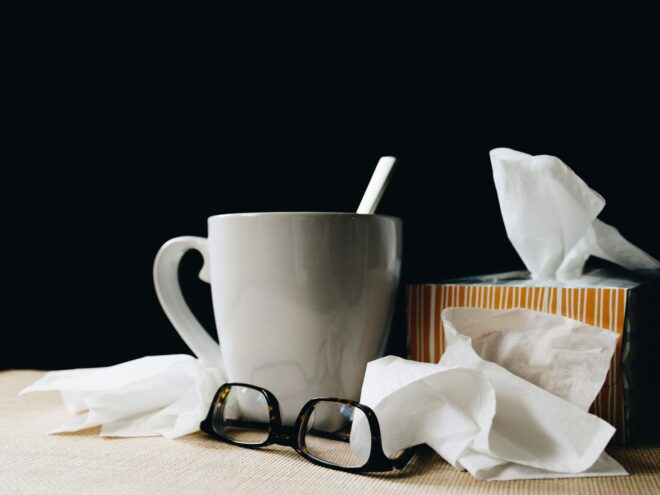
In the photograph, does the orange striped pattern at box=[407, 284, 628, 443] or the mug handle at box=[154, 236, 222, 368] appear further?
the mug handle at box=[154, 236, 222, 368]

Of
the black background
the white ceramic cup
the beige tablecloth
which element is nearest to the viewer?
the beige tablecloth

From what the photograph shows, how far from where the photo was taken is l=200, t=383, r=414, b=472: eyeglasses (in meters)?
0.43

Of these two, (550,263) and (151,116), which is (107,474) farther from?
(151,116)

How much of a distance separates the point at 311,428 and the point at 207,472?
0.12 meters

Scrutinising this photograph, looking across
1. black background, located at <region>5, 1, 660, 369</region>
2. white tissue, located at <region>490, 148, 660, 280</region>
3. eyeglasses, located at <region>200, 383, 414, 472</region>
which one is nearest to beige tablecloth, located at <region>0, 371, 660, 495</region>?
eyeglasses, located at <region>200, 383, 414, 472</region>

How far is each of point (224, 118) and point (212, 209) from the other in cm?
12

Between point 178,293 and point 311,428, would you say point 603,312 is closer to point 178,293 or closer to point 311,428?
point 311,428

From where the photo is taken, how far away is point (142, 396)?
21.8 inches

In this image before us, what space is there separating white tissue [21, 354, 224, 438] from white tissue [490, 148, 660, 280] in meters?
0.31

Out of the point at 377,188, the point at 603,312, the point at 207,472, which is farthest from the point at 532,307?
the point at 207,472

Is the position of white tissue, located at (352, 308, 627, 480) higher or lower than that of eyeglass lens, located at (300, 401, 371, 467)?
higher

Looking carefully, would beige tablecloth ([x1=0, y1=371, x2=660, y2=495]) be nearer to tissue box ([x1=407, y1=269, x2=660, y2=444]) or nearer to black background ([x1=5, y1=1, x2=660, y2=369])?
tissue box ([x1=407, y1=269, x2=660, y2=444])

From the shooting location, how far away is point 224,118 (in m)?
0.80

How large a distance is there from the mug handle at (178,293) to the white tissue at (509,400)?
21cm
